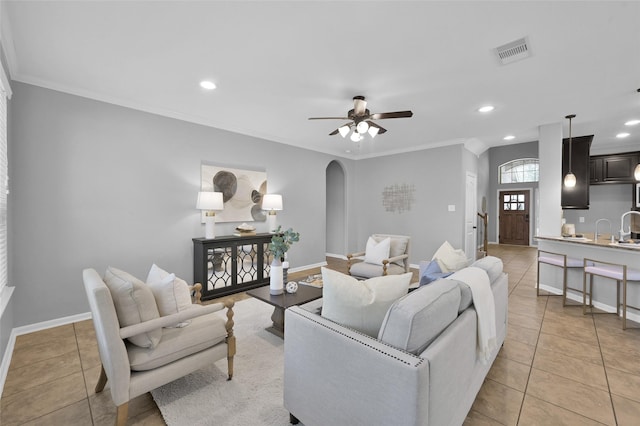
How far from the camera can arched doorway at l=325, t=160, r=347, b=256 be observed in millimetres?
6941

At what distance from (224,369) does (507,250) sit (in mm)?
8365

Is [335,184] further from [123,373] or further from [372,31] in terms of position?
[123,373]

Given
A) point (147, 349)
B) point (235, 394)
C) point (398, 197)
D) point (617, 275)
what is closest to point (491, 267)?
point (617, 275)

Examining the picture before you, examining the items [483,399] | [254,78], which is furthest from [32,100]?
[483,399]

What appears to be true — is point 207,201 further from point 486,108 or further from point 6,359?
point 486,108

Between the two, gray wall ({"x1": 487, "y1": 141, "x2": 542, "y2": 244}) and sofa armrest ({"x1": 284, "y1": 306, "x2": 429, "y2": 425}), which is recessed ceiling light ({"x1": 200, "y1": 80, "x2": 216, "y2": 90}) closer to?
sofa armrest ({"x1": 284, "y1": 306, "x2": 429, "y2": 425})

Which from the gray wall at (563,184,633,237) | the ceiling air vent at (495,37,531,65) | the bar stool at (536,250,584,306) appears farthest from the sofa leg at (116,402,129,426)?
the gray wall at (563,184,633,237)

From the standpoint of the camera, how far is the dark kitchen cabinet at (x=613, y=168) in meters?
5.80

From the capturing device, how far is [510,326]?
3.07 metres

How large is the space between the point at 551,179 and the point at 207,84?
504 cm

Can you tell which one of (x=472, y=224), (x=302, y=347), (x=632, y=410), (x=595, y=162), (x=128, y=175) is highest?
(x=595, y=162)

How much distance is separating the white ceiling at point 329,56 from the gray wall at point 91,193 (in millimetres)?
310

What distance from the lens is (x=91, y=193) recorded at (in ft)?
10.5

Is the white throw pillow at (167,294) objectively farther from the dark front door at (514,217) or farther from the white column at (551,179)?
the dark front door at (514,217)
